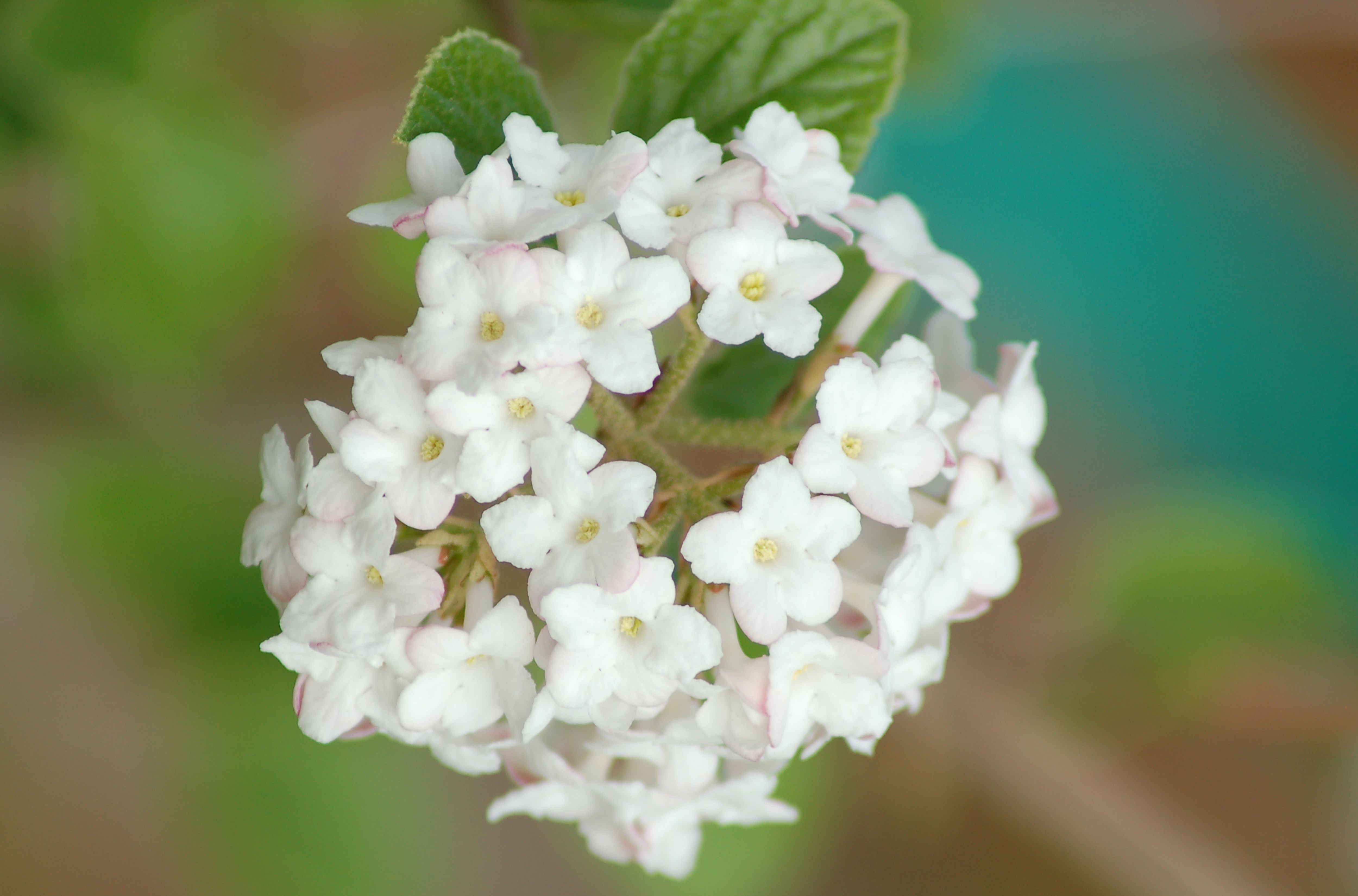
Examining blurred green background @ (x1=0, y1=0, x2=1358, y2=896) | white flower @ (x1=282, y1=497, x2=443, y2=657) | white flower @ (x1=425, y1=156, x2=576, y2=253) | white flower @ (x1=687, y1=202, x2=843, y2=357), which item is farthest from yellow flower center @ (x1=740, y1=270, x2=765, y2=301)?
blurred green background @ (x1=0, y1=0, x2=1358, y2=896)

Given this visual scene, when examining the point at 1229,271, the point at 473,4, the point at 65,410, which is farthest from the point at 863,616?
the point at 1229,271

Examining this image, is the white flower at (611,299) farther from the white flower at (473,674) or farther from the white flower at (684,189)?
the white flower at (473,674)

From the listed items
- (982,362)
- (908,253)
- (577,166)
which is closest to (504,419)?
(577,166)

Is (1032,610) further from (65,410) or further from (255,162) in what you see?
(65,410)

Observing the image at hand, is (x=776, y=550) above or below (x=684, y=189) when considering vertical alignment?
below

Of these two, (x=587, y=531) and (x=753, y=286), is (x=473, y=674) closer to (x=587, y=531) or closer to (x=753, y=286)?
(x=587, y=531)

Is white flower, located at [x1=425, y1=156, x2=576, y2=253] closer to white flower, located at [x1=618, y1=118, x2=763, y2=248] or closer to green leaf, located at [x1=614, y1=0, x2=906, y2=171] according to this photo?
white flower, located at [x1=618, y1=118, x2=763, y2=248]
